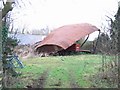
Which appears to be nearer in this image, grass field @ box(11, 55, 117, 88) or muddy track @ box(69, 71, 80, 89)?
muddy track @ box(69, 71, 80, 89)

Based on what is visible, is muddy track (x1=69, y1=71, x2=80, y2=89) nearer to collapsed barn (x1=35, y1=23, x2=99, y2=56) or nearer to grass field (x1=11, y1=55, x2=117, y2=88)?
grass field (x1=11, y1=55, x2=117, y2=88)

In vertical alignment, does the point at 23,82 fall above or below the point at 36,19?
below

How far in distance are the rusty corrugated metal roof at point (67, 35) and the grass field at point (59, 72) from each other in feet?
1.59

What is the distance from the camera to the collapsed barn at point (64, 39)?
27.8 ft

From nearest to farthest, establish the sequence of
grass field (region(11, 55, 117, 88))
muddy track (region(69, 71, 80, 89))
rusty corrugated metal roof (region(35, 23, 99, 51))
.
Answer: muddy track (region(69, 71, 80, 89)) → grass field (region(11, 55, 117, 88)) → rusty corrugated metal roof (region(35, 23, 99, 51))

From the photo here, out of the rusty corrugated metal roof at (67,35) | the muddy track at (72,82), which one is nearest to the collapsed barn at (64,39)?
the rusty corrugated metal roof at (67,35)

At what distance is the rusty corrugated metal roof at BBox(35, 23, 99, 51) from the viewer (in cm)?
845

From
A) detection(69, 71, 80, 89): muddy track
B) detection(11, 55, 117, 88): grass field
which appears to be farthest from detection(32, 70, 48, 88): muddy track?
detection(69, 71, 80, 89): muddy track

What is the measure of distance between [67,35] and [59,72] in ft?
7.53

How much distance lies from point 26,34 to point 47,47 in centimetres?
159

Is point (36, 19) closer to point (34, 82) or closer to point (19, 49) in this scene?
point (19, 49)

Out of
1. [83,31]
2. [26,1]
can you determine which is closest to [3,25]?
[26,1]

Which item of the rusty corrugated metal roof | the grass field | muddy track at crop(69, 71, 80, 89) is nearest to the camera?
muddy track at crop(69, 71, 80, 89)

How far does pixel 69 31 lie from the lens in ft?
30.6
